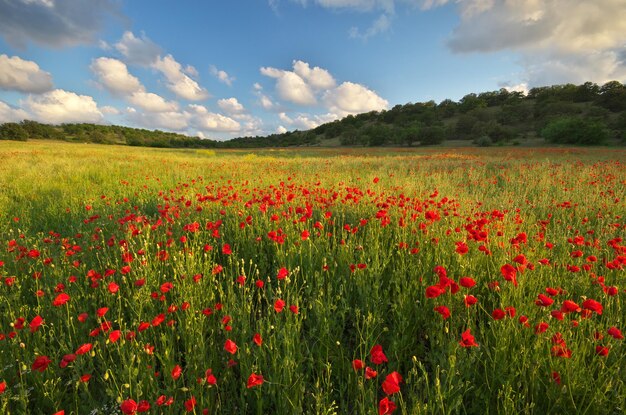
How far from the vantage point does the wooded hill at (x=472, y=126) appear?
46594mm

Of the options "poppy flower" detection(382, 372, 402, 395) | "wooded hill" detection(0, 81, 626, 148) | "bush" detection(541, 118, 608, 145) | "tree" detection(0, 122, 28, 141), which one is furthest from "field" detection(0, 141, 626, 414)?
"tree" detection(0, 122, 28, 141)

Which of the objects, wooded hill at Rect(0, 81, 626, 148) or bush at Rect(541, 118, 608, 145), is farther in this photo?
wooded hill at Rect(0, 81, 626, 148)

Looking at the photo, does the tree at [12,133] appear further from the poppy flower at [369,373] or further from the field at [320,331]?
the poppy flower at [369,373]

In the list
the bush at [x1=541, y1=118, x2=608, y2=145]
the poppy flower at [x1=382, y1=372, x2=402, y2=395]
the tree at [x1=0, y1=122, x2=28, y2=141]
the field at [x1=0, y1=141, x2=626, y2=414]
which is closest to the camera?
the poppy flower at [x1=382, y1=372, x2=402, y2=395]

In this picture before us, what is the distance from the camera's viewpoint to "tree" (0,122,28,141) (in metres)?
61.6

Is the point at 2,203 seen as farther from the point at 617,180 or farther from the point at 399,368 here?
the point at 617,180

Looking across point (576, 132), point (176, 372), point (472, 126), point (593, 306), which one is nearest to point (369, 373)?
point (176, 372)

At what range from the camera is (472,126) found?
204ft

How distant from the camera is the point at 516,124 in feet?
213

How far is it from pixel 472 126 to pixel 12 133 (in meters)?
98.6

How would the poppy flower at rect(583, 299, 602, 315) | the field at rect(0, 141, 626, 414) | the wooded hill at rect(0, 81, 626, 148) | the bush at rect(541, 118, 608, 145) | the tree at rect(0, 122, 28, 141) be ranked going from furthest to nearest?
the tree at rect(0, 122, 28, 141) → the wooded hill at rect(0, 81, 626, 148) → the bush at rect(541, 118, 608, 145) → the field at rect(0, 141, 626, 414) → the poppy flower at rect(583, 299, 602, 315)

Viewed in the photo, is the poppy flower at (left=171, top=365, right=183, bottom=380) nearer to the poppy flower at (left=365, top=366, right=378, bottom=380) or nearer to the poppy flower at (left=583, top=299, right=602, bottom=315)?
the poppy flower at (left=365, top=366, right=378, bottom=380)

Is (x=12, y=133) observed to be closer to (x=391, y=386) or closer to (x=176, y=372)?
(x=176, y=372)

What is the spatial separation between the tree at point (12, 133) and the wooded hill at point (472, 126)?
157mm
